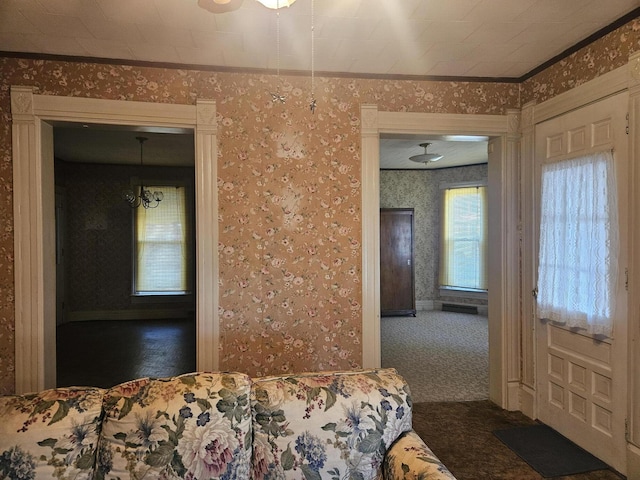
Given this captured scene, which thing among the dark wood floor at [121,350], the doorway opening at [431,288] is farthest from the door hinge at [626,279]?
the dark wood floor at [121,350]

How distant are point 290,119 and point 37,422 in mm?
2297

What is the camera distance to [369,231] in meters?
2.92

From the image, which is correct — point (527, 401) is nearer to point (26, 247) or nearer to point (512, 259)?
point (512, 259)

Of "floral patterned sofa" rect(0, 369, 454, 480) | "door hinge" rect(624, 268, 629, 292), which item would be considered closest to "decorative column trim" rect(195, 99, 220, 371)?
"floral patterned sofa" rect(0, 369, 454, 480)

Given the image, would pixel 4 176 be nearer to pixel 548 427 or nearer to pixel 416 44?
pixel 416 44

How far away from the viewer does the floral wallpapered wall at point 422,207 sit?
292 inches

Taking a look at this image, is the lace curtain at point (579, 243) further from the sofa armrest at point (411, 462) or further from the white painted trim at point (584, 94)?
the sofa armrest at point (411, 462)

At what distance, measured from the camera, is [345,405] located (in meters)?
1.49

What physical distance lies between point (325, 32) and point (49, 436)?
2377 millimetres

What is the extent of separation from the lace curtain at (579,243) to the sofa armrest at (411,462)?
1.66 meters

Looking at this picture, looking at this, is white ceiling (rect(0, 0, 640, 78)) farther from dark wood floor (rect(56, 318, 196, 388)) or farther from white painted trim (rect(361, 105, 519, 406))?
dark wood floor (rect(56, 318, 196, 388))

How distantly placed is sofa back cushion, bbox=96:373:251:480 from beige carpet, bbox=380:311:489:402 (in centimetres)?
236

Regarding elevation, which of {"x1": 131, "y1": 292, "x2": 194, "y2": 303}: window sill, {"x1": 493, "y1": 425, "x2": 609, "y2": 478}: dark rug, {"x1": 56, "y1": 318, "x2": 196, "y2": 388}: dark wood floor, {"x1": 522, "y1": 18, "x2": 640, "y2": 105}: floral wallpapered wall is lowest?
{"x1": 56, "y1": 318, "x2": 196, "y2": 388}: dark wood floor

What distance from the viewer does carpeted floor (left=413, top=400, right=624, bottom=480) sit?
7.59ft
